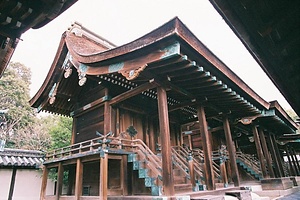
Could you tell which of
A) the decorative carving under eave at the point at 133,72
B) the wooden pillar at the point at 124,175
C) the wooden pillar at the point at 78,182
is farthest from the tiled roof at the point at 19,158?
the decorative carving under eave at the point at 133,72

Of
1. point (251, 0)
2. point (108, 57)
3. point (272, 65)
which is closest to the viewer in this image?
point (251, 0)

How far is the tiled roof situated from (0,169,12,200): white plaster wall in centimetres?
40

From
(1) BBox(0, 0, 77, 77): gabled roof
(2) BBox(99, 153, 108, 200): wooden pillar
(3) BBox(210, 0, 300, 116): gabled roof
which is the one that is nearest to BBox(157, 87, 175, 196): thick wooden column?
(2) BBox(99, 153, 108, 200): wooden pillar

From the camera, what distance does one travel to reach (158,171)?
6289mm

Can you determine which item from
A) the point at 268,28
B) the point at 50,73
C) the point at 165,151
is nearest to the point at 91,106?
the point at 50,73

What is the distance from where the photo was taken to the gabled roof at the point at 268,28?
195 centimetres

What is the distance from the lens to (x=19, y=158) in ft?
37.4

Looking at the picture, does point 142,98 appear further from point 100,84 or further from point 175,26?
point 175,26

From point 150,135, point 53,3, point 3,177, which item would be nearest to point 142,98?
point 150,135

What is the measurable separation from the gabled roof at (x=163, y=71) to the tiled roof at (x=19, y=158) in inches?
119

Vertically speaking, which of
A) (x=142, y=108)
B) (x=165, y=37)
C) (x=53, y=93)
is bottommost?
(x=165, y=37)

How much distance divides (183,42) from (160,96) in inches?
75.3

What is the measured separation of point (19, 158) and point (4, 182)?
141 cm

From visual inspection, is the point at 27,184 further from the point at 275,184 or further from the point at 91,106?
the point at 275,184
